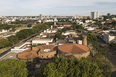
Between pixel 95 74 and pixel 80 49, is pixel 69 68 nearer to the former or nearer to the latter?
pixel 95 74

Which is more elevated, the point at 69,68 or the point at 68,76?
the point at 69,68

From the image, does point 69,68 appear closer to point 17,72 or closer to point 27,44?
point 17,72

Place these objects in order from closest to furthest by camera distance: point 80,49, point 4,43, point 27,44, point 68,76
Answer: point 68,76
point 80,49
point 4,43
point 27,44

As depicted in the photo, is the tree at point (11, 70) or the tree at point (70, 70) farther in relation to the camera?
the tree at point (11, 70)

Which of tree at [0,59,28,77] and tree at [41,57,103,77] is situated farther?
tree at [0,59,28,77]

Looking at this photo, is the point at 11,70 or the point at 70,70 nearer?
the point at 70,70

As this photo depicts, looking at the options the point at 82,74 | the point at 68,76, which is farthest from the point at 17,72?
the point at 82,74

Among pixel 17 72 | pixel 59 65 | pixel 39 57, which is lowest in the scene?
pixel 39 57

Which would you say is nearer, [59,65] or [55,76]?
[55,76]

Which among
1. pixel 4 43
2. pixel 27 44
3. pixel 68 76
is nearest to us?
pixel 68 76
